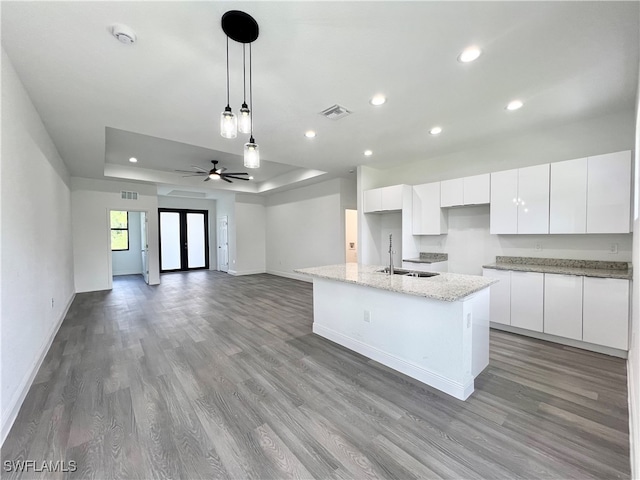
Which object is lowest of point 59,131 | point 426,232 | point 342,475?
point 342,475

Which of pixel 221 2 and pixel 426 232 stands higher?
pixel 221 2

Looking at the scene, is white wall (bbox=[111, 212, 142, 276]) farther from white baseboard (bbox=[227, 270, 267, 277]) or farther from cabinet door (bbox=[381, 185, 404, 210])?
cabinet door (bbox=[381, 185, 404, 210])

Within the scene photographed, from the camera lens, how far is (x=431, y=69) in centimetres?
230

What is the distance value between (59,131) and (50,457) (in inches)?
147

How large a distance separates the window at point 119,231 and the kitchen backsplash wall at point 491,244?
9560mm

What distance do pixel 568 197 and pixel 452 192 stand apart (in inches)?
56.4

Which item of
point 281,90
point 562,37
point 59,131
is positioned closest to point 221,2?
point 281,90

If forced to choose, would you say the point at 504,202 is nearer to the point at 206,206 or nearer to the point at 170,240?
the point at 206,206

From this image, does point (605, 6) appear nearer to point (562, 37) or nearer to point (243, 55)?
point (562, 37)

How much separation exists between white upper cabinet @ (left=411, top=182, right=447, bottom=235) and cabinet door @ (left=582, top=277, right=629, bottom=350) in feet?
6.74

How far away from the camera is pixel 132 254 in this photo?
935 cm

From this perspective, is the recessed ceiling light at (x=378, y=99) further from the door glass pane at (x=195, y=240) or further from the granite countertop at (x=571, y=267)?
the door glass pane at (x=195, y=240)

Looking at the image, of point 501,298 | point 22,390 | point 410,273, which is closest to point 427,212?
point 501,298

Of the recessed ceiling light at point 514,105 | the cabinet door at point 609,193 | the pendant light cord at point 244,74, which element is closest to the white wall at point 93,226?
the pendant light cord at point 244,74
